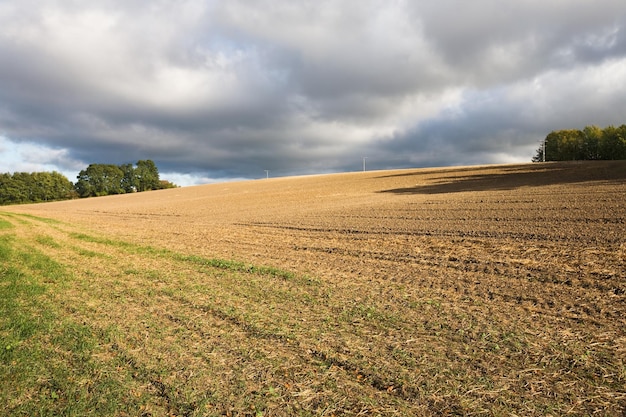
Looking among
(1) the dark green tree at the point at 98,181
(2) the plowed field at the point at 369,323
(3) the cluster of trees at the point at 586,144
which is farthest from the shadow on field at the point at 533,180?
(1) the dark green tree at the point at 98,181

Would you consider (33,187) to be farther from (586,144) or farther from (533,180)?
(586,144)

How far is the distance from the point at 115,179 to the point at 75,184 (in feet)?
41.6

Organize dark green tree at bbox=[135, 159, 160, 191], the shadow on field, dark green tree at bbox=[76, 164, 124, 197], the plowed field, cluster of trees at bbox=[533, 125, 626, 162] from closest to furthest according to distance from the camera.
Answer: the plowed field
the shadow on field
cluster of trees at bbox=[533, 125, 626, 162]
dark green tree at bbox=[76, 164, 124, 197]
dark green tree at bbox=[135, 159, 160, 191]

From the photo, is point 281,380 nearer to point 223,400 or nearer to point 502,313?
point 223,400

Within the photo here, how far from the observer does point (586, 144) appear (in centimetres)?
9269

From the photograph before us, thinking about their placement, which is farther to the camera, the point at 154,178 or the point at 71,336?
the point at 154,178

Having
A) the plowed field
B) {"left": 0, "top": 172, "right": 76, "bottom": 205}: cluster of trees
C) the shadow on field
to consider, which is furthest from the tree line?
the plowed field

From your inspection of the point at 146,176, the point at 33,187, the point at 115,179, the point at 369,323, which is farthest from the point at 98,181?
the point at 369,323

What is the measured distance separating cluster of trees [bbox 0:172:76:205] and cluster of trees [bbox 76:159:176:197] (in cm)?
689

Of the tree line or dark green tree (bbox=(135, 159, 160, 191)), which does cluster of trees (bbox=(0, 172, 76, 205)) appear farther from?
dark green tree (bbox=(135, 159, 160, 191))

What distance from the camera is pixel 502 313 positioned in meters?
6.95

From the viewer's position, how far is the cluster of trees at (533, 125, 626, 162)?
8125 centimetres

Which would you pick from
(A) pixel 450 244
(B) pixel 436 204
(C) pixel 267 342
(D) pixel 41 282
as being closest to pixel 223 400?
(C) pixel 267 342

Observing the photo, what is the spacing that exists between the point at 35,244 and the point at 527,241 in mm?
19747
